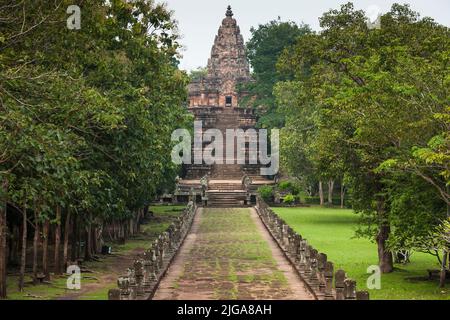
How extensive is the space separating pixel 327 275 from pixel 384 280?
16.6 ft

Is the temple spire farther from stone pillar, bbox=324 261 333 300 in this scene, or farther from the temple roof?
stone pillar, bbox=324 261 333 300

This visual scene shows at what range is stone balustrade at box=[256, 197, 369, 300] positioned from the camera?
14.3 meters

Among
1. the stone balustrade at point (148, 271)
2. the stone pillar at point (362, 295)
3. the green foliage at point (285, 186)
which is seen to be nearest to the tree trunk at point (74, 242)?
the stone balustrade at point (148, 271)

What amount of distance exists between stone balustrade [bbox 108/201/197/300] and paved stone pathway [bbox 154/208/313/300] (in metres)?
0.27

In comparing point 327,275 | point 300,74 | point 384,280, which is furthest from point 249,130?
point 327,275

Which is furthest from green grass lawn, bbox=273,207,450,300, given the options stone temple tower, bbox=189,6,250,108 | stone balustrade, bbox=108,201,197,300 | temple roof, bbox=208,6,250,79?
temple roof, bbox=208,6,250,79

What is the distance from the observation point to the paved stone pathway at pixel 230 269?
17.6 m

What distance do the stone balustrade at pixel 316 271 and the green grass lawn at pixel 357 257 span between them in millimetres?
1447

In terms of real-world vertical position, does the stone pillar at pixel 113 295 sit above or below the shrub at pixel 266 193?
below

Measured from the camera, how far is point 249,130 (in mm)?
68000

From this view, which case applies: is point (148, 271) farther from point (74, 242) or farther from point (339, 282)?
point (74, 242)

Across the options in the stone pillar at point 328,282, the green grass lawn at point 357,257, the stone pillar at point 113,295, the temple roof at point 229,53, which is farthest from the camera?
the temple roof at point 229,53

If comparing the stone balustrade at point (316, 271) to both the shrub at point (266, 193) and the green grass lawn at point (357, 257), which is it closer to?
the green grass lawn at point (357, 257)

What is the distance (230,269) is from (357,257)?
6317 millimetres
